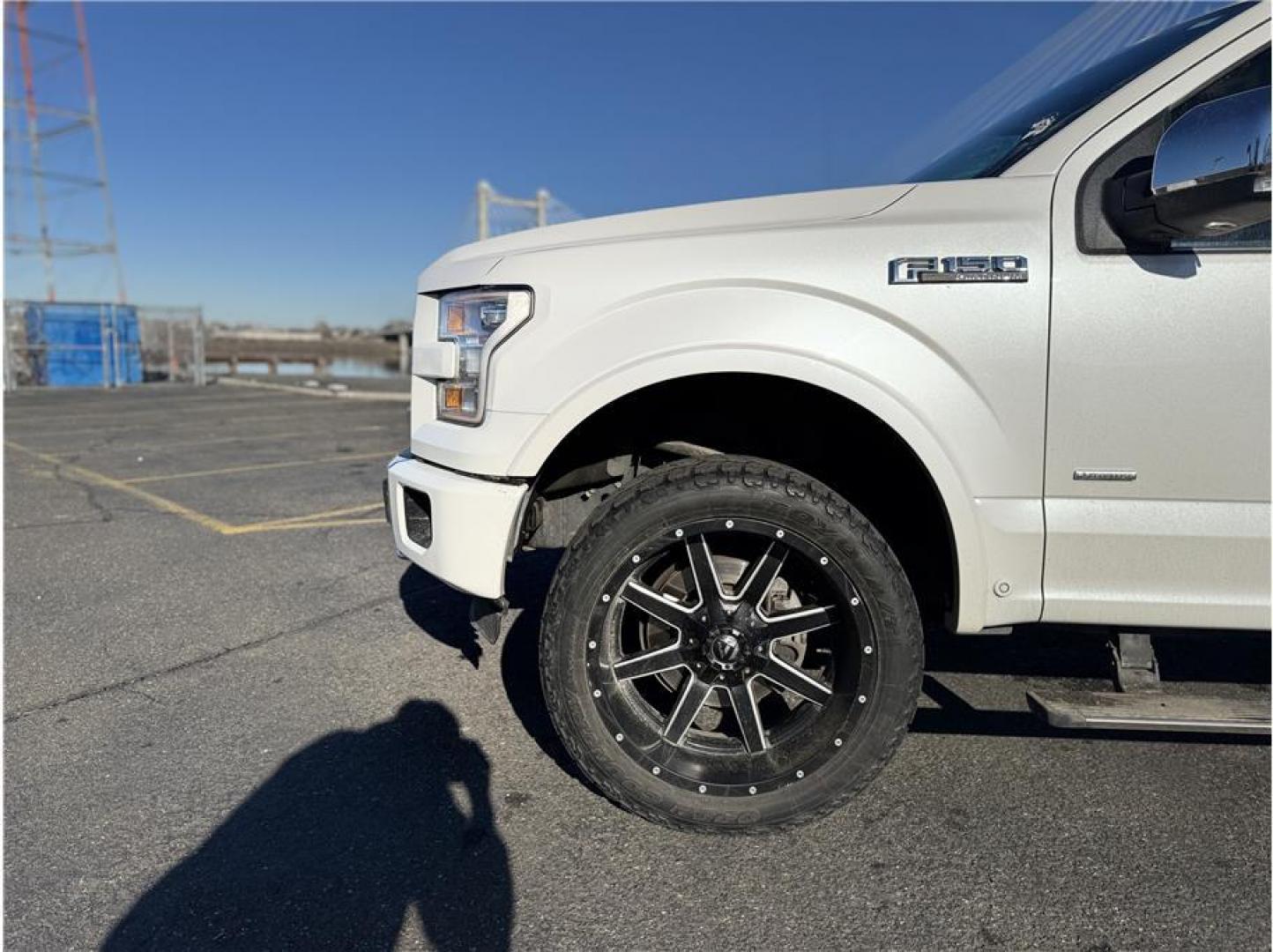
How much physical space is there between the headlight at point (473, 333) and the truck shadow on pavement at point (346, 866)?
1180 mm

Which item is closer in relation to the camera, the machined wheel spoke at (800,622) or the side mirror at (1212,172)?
the side mirror at (1212,172)

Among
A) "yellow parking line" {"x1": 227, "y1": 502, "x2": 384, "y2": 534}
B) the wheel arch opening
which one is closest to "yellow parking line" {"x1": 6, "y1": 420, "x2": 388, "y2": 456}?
"yellow parking line" {"x1": 227, "y1": 502, "x2": 384, "y2": 534}

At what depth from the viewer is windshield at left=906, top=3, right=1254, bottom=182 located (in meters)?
2.27

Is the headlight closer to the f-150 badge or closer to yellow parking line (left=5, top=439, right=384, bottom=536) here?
the f-150 badge

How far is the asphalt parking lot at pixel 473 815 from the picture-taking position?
1976mm

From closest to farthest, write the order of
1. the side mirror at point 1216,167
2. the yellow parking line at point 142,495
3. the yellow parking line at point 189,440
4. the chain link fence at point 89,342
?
the side mirror at point 1216,167
the yellow parking line at point 142,495
the yellow parking line at point 189,440
the chain link fence at point 89,342

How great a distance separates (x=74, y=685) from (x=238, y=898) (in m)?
1.74

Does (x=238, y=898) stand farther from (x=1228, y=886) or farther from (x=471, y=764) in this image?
(x=1228, y=886)

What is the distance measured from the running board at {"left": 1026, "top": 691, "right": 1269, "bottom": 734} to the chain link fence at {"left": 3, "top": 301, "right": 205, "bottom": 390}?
22812mm

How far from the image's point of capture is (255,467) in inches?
329

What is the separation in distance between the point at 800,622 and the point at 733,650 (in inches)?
8.1

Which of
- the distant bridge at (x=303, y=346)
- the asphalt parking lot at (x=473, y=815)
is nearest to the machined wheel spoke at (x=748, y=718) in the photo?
the asphalt parking lot at (x=473, y=815)

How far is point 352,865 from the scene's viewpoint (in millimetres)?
2172

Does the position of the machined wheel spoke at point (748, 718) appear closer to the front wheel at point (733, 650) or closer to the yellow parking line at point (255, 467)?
the front wheel at point (733, 650)
